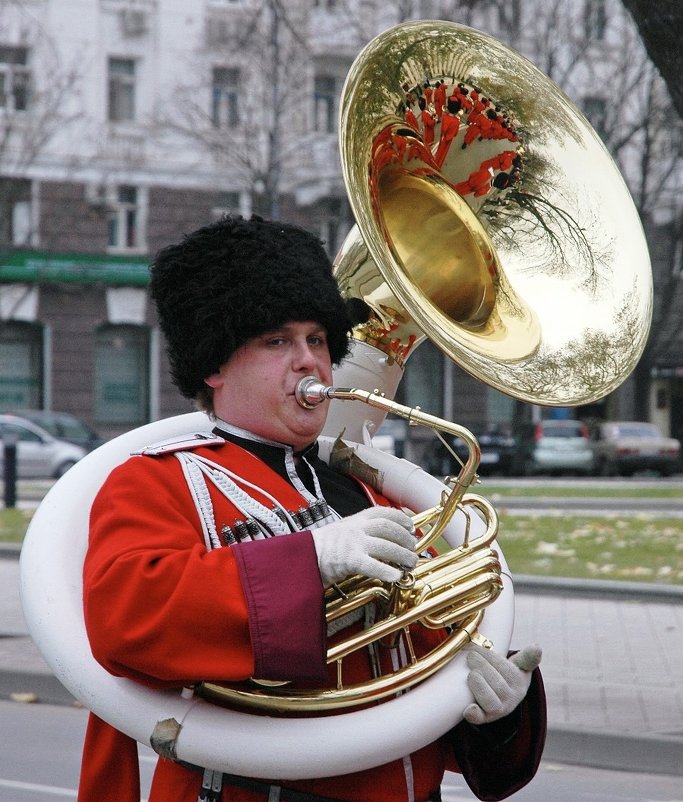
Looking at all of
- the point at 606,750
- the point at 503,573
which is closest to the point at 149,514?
the point at 503,573

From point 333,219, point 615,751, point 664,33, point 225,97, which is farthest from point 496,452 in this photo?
point 615,751

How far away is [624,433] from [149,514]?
79.9 feet

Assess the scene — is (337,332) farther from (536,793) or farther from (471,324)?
(536,793)

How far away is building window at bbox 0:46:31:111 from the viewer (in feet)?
83.7

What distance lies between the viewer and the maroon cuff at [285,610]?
200cm

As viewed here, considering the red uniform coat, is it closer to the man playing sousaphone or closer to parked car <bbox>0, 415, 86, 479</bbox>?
the man playing sousaphone

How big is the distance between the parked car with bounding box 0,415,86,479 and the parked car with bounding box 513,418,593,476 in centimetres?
819

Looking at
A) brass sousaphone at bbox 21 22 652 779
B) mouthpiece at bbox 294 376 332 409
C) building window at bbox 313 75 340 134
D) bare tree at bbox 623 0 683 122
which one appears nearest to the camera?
brass sousaphone at bbox 21 22 652 779

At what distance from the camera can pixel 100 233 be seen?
27844 mm

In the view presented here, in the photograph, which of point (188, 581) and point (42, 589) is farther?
point (42, 589)

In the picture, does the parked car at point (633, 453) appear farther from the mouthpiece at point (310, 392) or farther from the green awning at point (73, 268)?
the mouthpiece at point (310, 392)

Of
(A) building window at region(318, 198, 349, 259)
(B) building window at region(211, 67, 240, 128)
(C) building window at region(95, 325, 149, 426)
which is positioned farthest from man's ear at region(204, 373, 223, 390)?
(C) building window at region(95, 325, 149, 426)

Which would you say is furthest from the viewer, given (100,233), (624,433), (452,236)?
(100,233)

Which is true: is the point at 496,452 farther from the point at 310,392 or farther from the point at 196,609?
the point at 196,609
